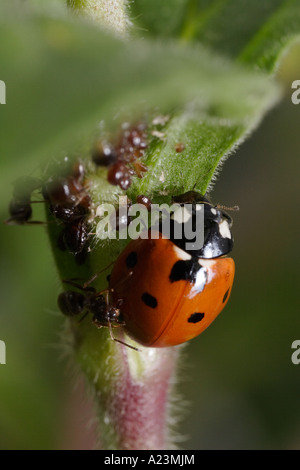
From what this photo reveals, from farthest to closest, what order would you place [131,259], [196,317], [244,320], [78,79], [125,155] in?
[244,320] < [196,317] < [131,259] < [125,155] < [78,79]

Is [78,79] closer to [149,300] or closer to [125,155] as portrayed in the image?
[125,155]

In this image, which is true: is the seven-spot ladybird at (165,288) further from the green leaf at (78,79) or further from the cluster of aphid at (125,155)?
the green leaf at (78,79)

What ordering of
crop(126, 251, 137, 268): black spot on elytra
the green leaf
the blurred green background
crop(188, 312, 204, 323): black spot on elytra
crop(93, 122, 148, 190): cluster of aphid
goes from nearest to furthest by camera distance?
the green leaf, crop(93, 122, 148, 190): cluster of aphid, crop(126, 251, 137, 268): black spot on elytra, crop(188, 312, 204, 323): black spot on elytra, the blurred green background

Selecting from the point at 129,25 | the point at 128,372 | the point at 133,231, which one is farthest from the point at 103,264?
the point at 129,25

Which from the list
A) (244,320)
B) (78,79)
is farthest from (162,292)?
(244,320)

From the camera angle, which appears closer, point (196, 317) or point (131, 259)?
point (131, 259)

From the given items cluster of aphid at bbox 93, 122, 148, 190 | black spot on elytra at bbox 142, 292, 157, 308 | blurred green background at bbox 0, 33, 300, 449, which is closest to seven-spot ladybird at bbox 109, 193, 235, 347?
black spot on elytra at bbox 142, 292, 157, 308

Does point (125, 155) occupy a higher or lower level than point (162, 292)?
higher

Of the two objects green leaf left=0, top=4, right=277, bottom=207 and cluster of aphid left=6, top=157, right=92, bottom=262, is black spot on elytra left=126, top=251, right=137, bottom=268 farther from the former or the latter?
green leaf left=0, top=4, right=277, bottom=207
